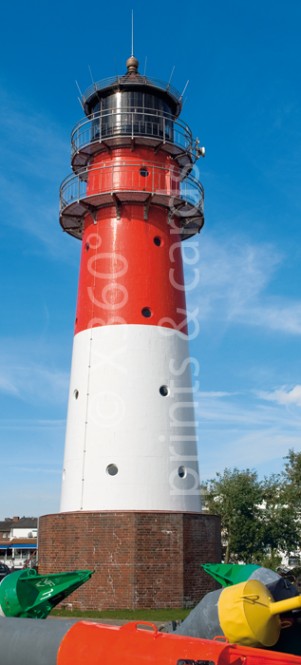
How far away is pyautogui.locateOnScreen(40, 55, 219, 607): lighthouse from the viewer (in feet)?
73.3

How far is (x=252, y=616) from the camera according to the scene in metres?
7.81

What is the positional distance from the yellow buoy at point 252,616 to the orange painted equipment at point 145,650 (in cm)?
23

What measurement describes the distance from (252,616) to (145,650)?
1.19 meters

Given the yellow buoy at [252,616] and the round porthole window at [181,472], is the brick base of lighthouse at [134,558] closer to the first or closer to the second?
the round porthole window at [181,472]

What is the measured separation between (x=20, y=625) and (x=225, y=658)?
3338 millimetres

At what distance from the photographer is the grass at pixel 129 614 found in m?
19.7

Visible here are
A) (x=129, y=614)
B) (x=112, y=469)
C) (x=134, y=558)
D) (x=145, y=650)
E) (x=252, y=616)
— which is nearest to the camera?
(x=145, y=650)

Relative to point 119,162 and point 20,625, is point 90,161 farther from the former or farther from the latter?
point 20,625

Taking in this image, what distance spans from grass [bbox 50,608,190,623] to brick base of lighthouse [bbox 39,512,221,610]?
0.34m

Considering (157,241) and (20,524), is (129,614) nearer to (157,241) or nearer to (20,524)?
(157,241)

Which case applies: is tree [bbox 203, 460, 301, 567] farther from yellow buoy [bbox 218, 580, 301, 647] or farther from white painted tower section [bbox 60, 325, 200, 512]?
yellow buoy [bbox 218, 580, 301, 647]

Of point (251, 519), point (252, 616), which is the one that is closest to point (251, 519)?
point (251, 519)

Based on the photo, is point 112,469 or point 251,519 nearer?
point 112,469

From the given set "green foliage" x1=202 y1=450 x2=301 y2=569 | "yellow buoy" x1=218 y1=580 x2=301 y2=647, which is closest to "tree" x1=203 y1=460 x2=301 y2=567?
"green foliage" x1=202 y1=450 x2=301 y2=569
